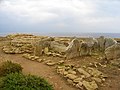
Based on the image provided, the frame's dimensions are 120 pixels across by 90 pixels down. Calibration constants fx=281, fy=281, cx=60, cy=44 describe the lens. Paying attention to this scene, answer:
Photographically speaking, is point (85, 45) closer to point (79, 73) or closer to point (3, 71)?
point (79, 73)

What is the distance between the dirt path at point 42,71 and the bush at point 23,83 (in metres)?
1.99

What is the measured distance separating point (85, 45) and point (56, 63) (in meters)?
2.85

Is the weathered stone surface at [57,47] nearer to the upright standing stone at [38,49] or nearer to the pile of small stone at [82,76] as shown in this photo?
the upright standing stone at [38,49]

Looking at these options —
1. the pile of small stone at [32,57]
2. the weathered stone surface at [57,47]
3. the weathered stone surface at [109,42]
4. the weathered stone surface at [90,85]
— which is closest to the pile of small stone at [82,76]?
the weathered stone surface at [90,85]

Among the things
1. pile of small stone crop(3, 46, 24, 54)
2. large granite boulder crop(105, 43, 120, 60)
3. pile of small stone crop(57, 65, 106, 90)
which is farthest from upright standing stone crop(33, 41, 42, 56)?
large granite boulder crop(105, 43, 120, 60)

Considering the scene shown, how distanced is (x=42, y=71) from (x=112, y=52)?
4742 mm

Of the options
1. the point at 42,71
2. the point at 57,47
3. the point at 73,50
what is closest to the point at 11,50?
the point at 57,47

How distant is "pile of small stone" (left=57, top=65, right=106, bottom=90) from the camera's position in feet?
40.3

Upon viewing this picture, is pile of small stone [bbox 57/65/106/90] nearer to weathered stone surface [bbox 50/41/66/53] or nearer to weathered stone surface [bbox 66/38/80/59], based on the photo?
weathered stone surface [bbox 66/38/80/59]

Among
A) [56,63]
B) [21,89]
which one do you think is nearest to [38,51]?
[56,63]

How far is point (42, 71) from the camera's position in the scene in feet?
46.9

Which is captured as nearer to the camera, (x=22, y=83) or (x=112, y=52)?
(x=22, y=83)

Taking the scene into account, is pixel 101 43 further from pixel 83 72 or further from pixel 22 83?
pixel 22 83

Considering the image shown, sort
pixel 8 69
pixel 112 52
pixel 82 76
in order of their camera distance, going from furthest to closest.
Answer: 1. pixel 112 52
2. pixel 82 76
3. pixel 8 69
